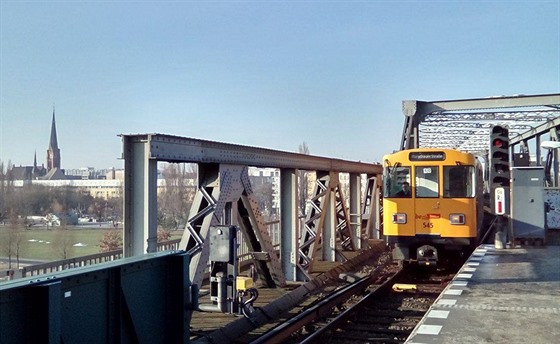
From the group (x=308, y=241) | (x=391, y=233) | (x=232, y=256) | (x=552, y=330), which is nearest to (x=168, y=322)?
(x=232, y=256)

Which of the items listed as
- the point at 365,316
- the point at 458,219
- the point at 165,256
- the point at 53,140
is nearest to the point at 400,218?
the point at 458,219

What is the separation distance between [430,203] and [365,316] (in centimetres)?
453

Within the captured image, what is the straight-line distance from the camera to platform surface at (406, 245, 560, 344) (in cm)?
650

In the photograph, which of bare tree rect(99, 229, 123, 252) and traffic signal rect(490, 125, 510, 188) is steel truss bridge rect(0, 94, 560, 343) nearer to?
traffic signal rect(490, 125, 510, 188)

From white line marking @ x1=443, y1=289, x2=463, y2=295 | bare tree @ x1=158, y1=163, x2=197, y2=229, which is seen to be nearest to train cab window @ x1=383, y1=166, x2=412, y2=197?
white line marking @ x1=443, y1=289, x2=463, y2=295

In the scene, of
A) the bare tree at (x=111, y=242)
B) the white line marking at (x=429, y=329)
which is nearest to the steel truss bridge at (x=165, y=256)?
the white line marking at (x=429, y=329)

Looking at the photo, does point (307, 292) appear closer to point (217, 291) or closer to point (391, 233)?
point (391, 233)

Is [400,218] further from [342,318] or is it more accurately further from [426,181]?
[342,318]

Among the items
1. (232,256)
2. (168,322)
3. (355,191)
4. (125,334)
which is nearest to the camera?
(125,334)

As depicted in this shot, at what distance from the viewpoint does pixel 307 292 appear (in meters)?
11.8

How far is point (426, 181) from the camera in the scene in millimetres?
13805

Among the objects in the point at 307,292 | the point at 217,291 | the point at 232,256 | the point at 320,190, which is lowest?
the point at 307,292

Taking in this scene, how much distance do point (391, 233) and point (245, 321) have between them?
6280 millimetres

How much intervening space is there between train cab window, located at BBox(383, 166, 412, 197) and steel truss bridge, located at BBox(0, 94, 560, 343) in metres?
1.61
